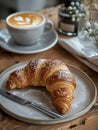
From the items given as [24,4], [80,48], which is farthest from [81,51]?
[24,4]

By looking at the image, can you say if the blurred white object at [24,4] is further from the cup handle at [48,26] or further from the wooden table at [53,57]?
the cup handle at [48,26]

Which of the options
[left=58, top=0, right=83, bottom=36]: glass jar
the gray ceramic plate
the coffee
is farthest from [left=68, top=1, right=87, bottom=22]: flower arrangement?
the gray ceramic plate

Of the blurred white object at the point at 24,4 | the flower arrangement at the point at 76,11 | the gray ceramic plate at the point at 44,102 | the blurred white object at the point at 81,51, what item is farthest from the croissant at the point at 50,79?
the blurred white object at the point at 24,4

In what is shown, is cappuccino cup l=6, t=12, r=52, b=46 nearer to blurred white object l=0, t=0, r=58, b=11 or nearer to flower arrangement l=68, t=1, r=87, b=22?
flower arrangement l=68, t=1, r=87, b=22

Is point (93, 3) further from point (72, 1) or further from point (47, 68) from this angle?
point (47, 68)

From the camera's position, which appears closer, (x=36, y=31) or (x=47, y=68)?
(x=47, y=68)

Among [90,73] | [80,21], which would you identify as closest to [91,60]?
[90,73]

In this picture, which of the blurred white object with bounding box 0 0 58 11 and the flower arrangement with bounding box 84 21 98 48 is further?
the blurred white object with bounding box 0 0 58 11
